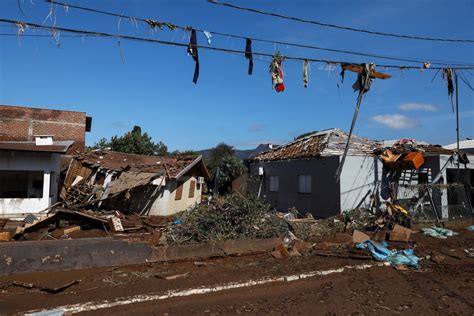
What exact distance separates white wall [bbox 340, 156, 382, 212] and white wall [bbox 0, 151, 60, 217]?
13.4 metres

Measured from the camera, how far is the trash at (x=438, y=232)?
1388cm

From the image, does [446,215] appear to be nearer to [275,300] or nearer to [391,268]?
[391,268]

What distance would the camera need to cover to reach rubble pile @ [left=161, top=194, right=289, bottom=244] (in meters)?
10.7

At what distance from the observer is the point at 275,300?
22.1ft

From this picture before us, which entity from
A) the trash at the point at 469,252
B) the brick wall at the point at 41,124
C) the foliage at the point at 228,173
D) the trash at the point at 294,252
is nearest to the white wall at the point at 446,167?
the trash at the point at 469,252

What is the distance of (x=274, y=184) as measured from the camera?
22.9m

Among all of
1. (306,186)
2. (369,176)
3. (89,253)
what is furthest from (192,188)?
(89,253)

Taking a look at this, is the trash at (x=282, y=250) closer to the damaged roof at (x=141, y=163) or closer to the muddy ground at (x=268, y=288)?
the muddy ground at (x=268, y=288)

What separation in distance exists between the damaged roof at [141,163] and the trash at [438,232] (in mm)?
11436

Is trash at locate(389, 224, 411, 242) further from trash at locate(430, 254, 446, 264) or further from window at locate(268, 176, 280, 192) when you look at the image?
window at locate(268, 176, 280, 192)

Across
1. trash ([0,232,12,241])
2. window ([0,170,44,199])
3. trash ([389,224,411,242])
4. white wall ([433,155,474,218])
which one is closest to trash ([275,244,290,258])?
trash ([389,224,411,242])

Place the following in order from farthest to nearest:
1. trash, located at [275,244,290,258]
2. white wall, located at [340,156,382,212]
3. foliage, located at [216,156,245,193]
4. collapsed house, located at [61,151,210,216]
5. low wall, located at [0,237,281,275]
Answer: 1. foliage, located at [216,156,245,193]
2. collapsed house, located at [61,151,210,216]
3. white wall, located at [340,156,382,212]
4. trash, located at [275,244,290,258]
5. low wall, located at [0,237,281,275]

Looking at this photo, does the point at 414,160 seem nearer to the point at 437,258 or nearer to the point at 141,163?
the point at 437,258

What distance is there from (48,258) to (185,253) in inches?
123
